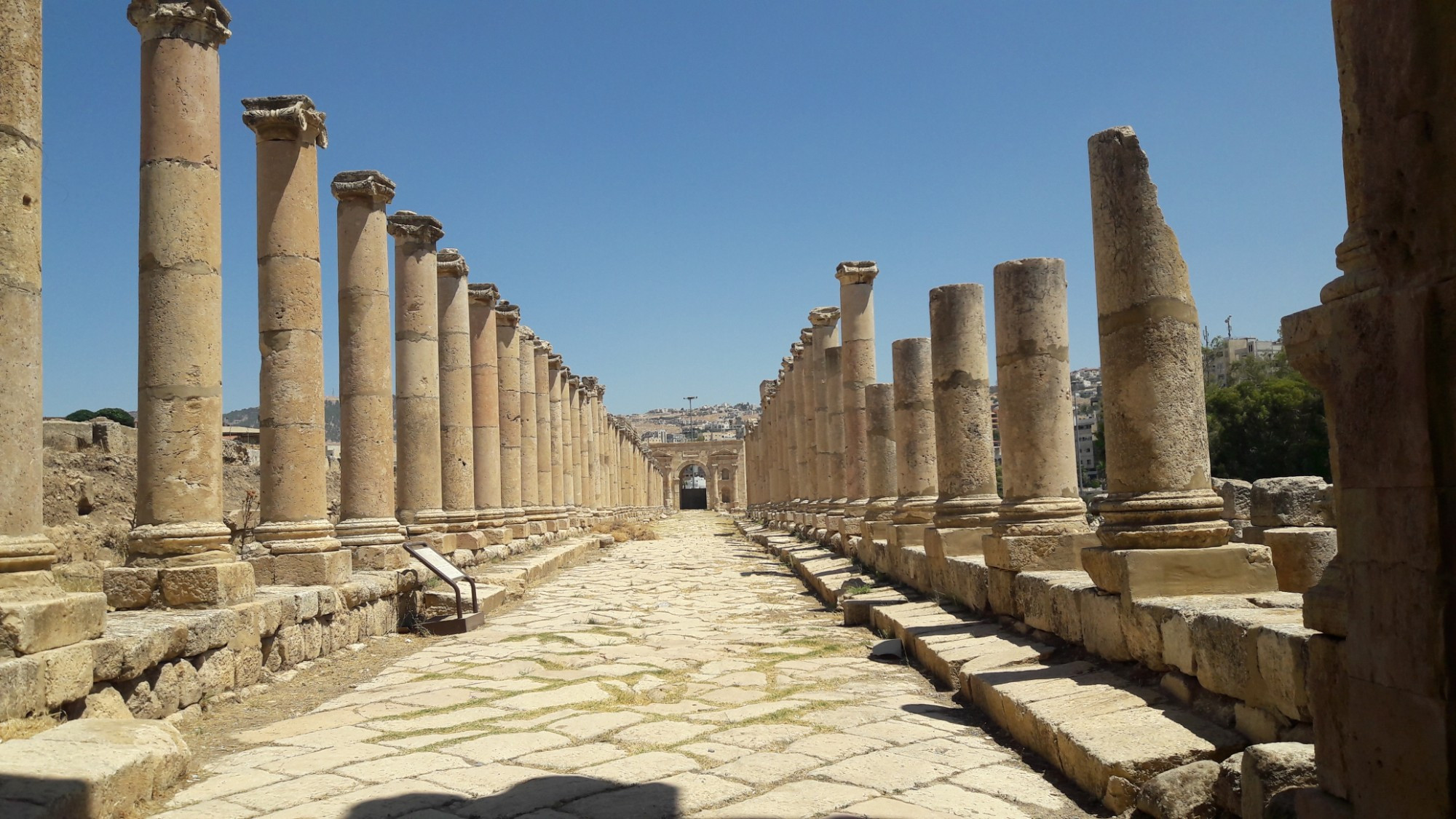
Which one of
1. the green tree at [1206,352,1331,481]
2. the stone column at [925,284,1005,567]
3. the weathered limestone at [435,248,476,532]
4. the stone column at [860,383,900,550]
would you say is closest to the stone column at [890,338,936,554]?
the stone column at [860,383,900,550]

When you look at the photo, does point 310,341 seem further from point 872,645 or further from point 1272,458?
point 1272,458

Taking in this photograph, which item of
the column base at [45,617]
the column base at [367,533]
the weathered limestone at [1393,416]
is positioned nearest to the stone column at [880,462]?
the column base at [367,533]

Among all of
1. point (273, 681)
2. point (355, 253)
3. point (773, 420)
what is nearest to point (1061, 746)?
point (273, 681)

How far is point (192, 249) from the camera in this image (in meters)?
7.91

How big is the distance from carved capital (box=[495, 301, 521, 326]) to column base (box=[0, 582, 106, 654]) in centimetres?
1594

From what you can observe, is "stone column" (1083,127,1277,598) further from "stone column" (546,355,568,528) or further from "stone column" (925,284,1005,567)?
"stone column" (546,355,568,528)

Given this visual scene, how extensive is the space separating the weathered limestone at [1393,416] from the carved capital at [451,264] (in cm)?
1542

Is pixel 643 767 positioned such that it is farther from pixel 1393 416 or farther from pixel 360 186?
pixel 360 186

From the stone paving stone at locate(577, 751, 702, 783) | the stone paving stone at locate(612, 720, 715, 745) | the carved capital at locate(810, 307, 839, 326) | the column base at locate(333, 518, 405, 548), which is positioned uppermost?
the carved capital at locate(810, 307, 839, 326)

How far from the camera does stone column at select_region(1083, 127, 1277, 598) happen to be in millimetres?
5910

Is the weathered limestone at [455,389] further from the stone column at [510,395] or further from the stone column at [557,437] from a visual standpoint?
the stone column at [557,437]

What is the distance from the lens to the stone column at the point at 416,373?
47.4ft

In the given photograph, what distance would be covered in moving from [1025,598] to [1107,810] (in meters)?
3.34

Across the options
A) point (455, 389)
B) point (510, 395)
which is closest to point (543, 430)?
point (510, 395)
